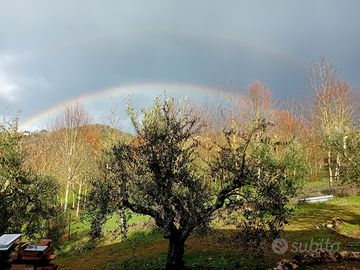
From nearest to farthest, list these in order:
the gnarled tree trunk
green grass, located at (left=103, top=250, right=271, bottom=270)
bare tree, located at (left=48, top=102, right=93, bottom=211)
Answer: the gnarled tree trunk → green grass, located at (left=103, top=250, right=271, bottom=270) → bare tree, located at (left=48, top=102, right=93, bottom=211)

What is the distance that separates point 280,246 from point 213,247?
4.12 metres

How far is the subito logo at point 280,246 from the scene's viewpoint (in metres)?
12.4

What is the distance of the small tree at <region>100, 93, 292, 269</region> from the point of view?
361 inches

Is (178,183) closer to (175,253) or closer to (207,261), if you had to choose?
(175,253)

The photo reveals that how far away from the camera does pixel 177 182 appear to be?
980 cm

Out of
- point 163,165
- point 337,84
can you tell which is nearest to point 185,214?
point 163,165

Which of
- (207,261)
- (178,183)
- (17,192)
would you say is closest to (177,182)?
(178,183)

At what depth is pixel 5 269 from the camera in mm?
6164

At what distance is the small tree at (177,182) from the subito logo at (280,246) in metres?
3.94

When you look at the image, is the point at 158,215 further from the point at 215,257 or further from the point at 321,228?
the point at 321,228

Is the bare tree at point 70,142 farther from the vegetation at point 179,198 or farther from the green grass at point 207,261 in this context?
the green grass at point 207,261

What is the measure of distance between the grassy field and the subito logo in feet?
0.86

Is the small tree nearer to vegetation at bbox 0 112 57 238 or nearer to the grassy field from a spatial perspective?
the grassy field

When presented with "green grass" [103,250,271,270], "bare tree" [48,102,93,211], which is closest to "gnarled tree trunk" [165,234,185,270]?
"green grass" [103,250,271,270]
